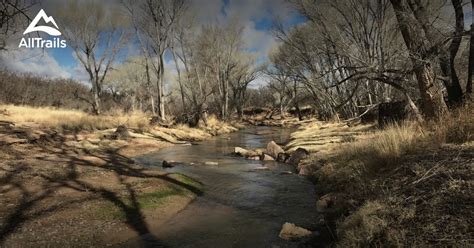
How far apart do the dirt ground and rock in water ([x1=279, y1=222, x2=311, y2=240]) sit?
2637 mm

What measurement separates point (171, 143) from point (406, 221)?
18671 mm

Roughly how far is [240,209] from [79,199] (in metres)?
3.64

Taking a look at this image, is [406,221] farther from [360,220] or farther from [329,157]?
[329,157]

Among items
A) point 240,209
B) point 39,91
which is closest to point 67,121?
point 240,209

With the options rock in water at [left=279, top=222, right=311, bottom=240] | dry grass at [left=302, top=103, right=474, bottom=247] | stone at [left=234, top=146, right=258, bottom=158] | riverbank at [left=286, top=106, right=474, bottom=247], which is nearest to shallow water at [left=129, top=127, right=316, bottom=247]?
rock in water at [left=279, top=222, right=311, bottom=240]

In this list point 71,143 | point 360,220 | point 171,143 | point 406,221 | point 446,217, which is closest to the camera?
point 446,217

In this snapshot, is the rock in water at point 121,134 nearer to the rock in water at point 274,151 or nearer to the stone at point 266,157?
the rock in water at point 274,151

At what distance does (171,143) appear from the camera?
2222cm

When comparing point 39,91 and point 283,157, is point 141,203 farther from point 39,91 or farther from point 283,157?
point 39,91

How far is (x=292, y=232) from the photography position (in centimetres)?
648

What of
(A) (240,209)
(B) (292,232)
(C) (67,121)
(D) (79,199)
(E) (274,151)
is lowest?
(B) (292,232)

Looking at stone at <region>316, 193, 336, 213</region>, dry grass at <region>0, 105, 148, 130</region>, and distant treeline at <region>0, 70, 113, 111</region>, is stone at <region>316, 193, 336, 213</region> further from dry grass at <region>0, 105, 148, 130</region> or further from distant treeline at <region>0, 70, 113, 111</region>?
distant treeline at <region>0, 70, 113, 111</region>

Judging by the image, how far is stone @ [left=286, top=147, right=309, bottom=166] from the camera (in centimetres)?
1439

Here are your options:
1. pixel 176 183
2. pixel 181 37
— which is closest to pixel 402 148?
pixel 176 183
